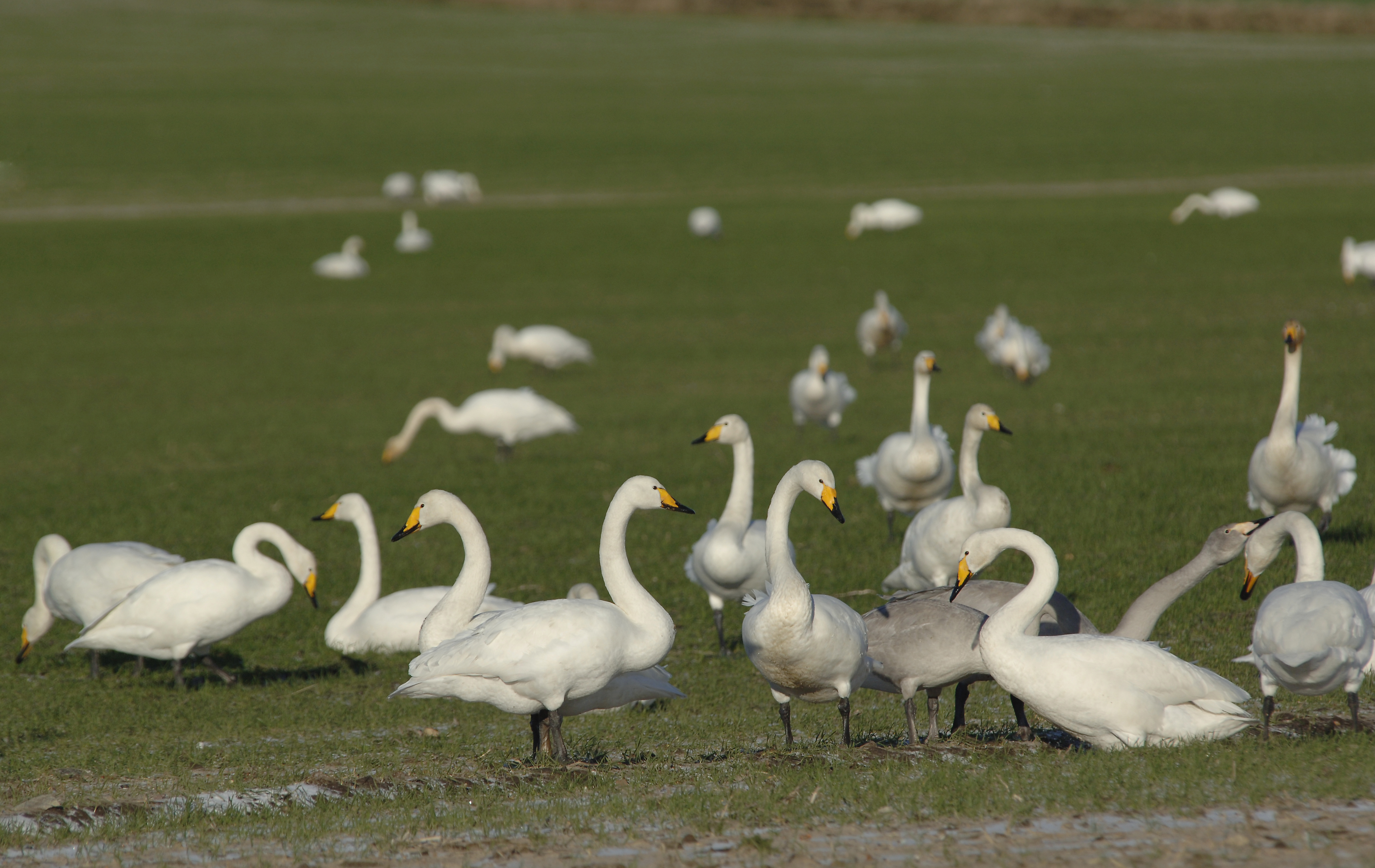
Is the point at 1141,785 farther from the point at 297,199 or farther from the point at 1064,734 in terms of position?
the point at 297,199

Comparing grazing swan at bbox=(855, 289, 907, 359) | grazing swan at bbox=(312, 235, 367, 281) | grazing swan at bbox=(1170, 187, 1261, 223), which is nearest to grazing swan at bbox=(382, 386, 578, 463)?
grazing swan at bbox=(855, 289, 907, 359)

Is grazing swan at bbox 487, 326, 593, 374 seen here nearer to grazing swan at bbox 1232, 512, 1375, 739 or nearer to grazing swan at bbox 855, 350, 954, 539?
grazing swan at bbox 855, 350, 954, 539

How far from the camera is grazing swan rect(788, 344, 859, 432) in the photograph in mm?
16766

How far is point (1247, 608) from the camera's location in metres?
9.86

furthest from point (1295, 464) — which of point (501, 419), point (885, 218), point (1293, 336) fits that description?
point (885, 218)

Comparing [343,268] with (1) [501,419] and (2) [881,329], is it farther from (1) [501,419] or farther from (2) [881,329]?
(1) [501,419]

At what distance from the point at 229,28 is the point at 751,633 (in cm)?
8312

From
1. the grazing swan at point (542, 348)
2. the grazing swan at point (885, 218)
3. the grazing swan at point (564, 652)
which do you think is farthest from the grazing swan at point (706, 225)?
the grazing swan at point (564, 652)

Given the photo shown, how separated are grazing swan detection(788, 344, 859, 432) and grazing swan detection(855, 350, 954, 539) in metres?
3.92

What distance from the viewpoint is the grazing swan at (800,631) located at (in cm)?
707

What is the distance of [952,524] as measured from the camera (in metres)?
9.96

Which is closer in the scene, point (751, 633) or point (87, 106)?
point (751, 633)

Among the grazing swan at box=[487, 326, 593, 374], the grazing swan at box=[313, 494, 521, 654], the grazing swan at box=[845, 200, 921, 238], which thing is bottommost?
the grazing swan at box=[313, 494, 521, 654]

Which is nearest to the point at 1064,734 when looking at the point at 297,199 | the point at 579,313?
the point at 579,313
